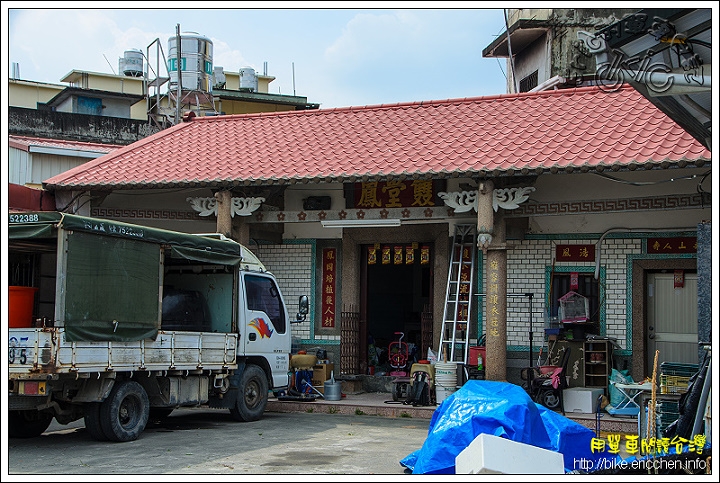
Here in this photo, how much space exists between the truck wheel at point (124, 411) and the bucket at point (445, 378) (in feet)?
16.6

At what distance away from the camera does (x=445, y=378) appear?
14.2 m

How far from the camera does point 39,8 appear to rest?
9.77 metres

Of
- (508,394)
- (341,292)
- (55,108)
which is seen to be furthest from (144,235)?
(55,108)

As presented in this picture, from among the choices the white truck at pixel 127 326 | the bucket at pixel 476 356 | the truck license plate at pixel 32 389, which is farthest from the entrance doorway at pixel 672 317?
the truck license plate at pixel 32 389

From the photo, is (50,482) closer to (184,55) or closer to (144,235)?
(144,235)

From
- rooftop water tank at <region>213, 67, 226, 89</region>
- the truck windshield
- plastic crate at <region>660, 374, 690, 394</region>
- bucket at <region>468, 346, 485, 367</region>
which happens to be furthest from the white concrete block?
rooftop water tank at <region>213, 67, 226, 89</region>

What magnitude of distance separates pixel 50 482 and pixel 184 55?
907 inches

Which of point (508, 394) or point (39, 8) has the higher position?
point (39, 8)

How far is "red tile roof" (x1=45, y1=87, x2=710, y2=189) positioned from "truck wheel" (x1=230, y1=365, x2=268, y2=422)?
331cm

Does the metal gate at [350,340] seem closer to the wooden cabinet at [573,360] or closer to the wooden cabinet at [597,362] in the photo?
the wooden cabinet at [573,360]

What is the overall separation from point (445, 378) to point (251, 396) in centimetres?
315

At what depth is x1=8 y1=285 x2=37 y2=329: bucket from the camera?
33.7 ft

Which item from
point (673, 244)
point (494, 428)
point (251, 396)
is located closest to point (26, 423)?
point (251, 396)

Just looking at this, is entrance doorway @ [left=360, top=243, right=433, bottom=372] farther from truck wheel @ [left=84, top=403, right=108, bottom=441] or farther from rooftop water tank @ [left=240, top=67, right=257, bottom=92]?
rooftop water tank @ [left=240, top=67, right=257, bottom=92]
